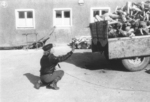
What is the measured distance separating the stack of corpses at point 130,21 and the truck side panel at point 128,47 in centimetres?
25

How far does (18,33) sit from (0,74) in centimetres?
823

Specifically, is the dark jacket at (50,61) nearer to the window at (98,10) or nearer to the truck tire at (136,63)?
the truck tire at (136,63)

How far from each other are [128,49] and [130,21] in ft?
3.63

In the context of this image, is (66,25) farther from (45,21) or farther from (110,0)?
(110,0)

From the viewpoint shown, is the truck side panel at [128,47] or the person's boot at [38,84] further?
the truck side panel at [128,47]

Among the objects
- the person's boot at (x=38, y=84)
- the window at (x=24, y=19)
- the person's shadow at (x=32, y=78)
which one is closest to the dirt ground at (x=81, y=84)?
the person's shadow at (x=32, y=78)

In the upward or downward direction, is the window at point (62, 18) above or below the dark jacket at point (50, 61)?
above

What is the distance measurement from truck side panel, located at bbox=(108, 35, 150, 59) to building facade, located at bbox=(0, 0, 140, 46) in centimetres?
829

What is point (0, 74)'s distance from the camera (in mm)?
7129

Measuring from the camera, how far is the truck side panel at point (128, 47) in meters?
6.30

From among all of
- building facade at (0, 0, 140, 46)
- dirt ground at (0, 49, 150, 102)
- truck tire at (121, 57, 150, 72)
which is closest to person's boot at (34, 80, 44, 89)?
dirt ground at (0, 49, 150, 102)

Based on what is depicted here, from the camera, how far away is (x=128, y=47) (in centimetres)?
636

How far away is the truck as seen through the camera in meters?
6.31

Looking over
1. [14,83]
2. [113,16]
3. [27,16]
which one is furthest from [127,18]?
[27,16]
